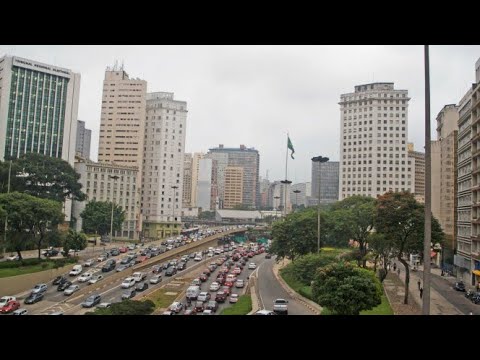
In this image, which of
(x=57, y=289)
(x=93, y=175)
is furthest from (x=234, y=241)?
(x=57, y=289)

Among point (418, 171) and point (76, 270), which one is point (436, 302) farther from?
point (418, 171)

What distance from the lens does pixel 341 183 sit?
46562 millimetres

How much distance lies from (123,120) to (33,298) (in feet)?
99.0

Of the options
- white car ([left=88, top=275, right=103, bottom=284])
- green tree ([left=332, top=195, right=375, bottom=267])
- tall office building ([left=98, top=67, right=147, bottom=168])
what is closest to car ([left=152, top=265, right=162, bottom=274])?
white car ([left=88, top=275, right=103, bottom=284])

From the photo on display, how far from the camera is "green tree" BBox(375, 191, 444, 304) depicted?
14070mm

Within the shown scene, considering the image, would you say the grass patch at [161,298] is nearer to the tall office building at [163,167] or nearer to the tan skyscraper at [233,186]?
the tall office building at [163,167]

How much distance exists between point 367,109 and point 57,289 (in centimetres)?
3682

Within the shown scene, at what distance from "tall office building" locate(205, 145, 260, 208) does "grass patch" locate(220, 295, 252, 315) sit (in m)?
63.3

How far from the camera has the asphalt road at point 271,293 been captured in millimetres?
14477

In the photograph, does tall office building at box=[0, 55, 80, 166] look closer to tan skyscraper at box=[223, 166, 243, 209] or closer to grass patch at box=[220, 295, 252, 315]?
grass patch at box=[220, 295, 252, 315]

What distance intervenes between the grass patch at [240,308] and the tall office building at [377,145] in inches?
1224

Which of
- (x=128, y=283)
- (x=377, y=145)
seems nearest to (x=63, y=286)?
(x=128, y=283)

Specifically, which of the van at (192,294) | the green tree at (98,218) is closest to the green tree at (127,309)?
the van at (192,294)
